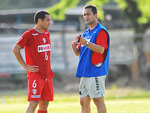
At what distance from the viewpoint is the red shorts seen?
8047mm

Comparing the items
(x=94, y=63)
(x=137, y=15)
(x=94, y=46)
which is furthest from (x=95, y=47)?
(x=137, y=15)

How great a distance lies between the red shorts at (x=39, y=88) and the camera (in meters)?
8.05

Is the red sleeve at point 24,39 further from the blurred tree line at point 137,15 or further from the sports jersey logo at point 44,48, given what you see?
the blurred tree line at point 137,15

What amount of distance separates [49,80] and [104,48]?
4.09 ft

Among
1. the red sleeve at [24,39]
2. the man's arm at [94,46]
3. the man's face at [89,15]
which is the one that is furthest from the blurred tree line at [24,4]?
the man's arm at [94,46]

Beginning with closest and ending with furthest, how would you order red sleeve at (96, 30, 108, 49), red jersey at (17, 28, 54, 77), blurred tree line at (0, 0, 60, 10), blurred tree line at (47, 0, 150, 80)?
red sleeve at (96, 30, 108, 49), red jersey at (17, 28, 54, 77), blurred tree line at (47, 0, 150, 80), blurred tree line at (0, 0, 60, 10)

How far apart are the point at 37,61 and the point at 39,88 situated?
503 mm

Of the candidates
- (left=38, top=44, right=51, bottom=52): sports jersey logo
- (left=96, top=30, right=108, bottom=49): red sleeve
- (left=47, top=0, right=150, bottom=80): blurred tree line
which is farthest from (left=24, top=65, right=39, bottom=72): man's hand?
(left=47, top=0, right=150, bottom=80): blurred tree line

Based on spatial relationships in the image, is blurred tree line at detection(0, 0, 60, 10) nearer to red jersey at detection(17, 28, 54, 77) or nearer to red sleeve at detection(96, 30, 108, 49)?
red jersey at detection(17, 28, 54, 77)

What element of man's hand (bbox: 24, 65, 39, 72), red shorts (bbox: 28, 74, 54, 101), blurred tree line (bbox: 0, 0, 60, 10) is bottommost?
red shorts (bbox: 28, 74, 54, 101)

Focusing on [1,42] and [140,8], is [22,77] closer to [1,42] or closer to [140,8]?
[1,42]

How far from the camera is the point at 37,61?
816cm

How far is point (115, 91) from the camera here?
2186 cm

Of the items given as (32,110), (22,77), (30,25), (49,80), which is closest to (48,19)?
(49,80)
